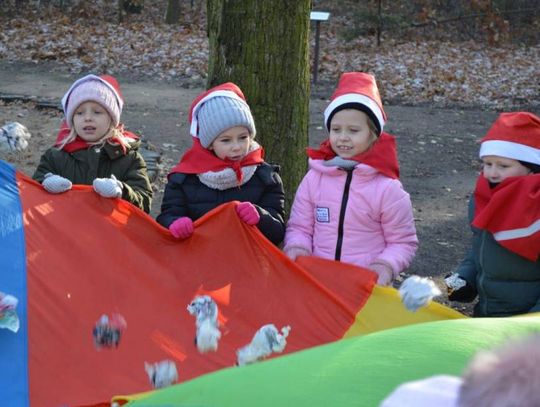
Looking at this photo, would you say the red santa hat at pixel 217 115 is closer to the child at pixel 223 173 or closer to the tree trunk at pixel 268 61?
the child at pixel 223 173

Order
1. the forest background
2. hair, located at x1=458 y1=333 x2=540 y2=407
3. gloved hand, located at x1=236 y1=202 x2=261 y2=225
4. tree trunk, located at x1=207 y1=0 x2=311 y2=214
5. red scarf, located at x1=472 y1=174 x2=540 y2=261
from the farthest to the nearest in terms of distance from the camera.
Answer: the forest background → tree trunk, located at x1=207 y1=0 x2=311 y2=214 → gloved hand, located at x1=236 y1=202 x2=261 y2=225 → red scarf, located at x1=472 y1=174 x2=540 y2=261 → hair, located at x1=458 y1=333 x2=540 y2=407

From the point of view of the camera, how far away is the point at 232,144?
4.33 metres

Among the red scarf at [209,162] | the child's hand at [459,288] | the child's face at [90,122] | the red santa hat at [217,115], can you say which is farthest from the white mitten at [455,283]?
the child's face at [90,122]

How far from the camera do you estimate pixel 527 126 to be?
156 inches

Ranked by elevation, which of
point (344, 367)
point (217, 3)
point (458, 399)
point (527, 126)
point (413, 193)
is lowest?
point (413, 193)

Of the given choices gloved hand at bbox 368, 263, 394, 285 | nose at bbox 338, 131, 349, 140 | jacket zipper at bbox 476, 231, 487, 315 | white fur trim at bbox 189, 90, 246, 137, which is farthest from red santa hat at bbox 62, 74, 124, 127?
jacket zipper at bbox 476, 231, 487, 315

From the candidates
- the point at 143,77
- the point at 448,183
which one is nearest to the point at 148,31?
the point at 143,77

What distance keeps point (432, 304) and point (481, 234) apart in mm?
442

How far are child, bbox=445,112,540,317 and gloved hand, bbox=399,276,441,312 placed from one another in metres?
0.46

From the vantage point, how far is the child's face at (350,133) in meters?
4.29

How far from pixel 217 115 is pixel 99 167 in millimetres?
744

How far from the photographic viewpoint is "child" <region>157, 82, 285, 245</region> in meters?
4.32

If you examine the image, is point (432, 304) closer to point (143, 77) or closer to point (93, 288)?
point (93, 288)

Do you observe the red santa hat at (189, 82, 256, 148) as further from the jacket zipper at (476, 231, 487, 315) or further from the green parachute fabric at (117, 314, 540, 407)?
the green parachute fabric at (117, 314, 540, 407)
